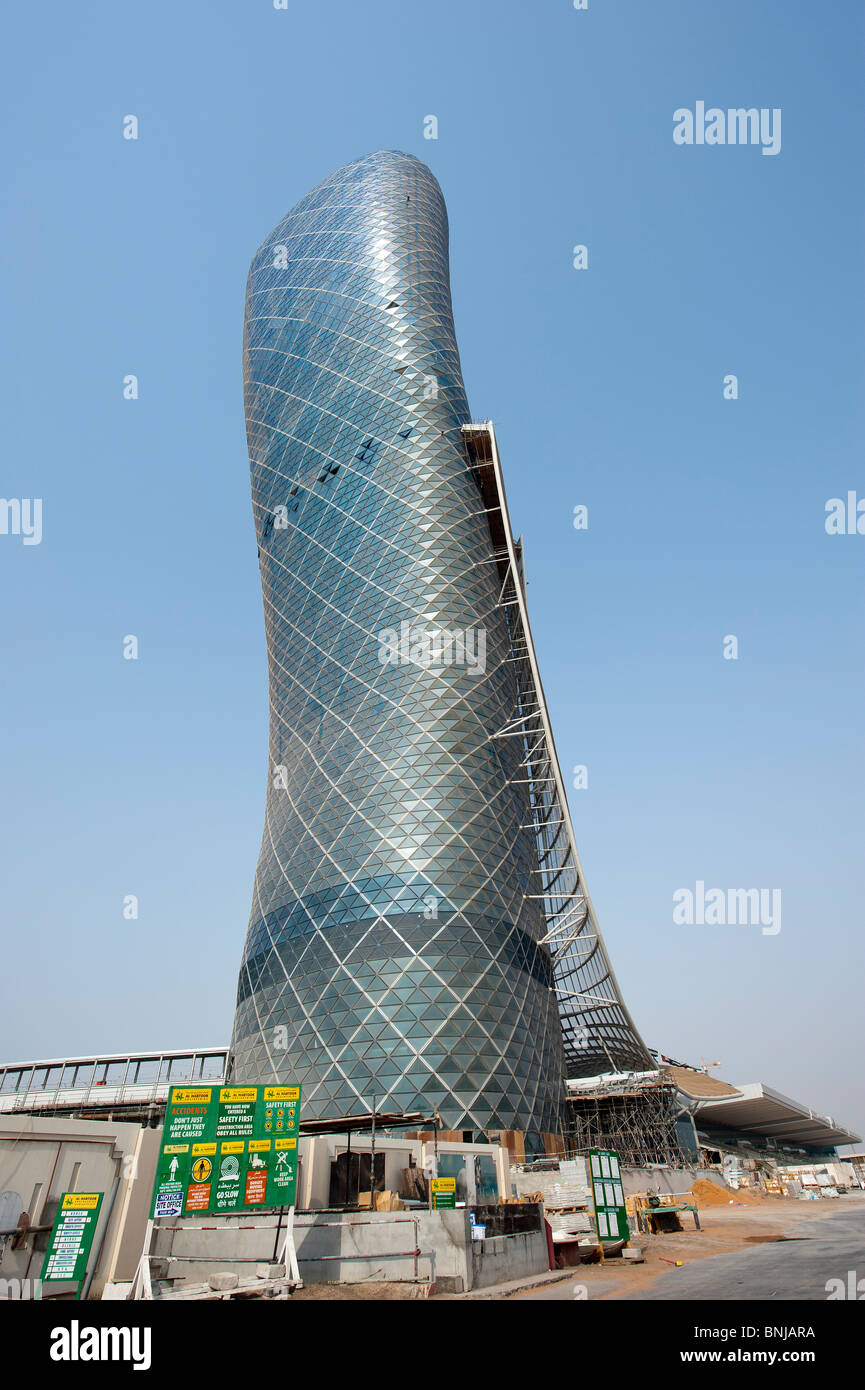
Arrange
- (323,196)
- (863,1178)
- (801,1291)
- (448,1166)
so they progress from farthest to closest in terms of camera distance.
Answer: (863,1178) → (323,196) → (448,1166) → (801,1291)

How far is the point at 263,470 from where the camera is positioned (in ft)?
210

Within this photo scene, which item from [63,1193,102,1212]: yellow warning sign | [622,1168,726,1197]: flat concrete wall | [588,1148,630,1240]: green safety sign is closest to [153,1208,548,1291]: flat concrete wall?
[588,1148,630,1240]: green safety sign

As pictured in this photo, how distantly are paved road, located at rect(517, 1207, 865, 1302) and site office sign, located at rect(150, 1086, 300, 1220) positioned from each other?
5327 millimetres

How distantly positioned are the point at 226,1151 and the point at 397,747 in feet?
102

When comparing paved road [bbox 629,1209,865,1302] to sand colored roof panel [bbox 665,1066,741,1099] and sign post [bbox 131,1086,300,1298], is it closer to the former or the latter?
sign post [bbox 131,1086,300,1298]

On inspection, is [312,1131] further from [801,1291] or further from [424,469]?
[424,469]

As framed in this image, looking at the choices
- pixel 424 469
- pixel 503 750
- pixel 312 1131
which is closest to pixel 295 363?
pixel 424 469

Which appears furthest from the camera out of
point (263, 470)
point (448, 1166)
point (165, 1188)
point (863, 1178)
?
point (863, 1178)

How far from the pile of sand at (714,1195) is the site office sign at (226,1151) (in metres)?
38.2

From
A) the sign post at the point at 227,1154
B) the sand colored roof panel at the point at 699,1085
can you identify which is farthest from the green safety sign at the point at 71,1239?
the sand colored roof panel at the point at 699,1085

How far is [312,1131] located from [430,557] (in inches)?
1345

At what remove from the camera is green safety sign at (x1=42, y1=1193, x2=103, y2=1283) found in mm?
11625

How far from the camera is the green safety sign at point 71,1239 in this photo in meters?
11.6

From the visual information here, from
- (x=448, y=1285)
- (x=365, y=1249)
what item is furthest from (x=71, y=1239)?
(x=448, y=1285)
